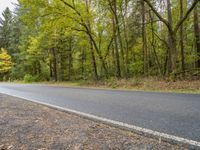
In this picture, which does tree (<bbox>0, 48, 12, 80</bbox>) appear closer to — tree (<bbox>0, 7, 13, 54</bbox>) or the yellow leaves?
the yellow leaves

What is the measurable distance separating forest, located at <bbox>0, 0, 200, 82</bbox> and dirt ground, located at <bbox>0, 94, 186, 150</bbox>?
1001cm

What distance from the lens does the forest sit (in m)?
18.8

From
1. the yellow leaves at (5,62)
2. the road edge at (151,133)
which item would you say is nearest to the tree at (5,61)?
the yellow leaves at (5,62)

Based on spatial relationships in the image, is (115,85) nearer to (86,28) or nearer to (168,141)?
(86,28)

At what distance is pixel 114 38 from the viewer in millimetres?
22672

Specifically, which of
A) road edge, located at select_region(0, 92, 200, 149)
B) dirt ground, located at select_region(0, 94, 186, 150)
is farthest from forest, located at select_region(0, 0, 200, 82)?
dirt ground, located at select_region(0, 94, 186, 150)

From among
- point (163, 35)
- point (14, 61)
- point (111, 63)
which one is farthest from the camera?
point (14, 61)

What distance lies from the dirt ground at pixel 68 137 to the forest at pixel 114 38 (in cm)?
1001

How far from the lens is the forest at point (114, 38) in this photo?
61.6ft

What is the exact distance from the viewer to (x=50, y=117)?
22.0 feet

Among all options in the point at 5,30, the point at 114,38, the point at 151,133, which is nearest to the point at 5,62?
the point at 5,30

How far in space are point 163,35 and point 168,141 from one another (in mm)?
23390

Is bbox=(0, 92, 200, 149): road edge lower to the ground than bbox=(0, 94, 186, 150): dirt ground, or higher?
higher

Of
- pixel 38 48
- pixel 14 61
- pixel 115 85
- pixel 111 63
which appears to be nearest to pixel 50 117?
pixel 115 85
